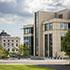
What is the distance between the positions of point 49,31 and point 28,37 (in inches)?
466

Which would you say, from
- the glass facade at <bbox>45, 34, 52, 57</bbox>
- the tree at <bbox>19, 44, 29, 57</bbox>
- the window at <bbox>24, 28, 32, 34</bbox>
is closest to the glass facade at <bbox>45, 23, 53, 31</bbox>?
the glass facade at <bbox>45, 34, 52, 57</bbox>

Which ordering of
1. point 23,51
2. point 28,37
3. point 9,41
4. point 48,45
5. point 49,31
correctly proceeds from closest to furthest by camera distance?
point 49,31 < point 48,45 < point 23,51 < point 28,37 < point 9,41

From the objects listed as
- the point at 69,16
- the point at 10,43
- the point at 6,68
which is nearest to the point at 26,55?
the point at 69,16

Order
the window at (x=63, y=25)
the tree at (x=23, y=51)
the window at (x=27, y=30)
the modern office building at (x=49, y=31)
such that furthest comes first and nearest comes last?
the window at (x=27, y=30) → the tree at (x=23, y=51) → the window at (x=63, y=25) → the modern office building at (x=49, y=31)

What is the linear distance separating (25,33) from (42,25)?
9480 millimetres

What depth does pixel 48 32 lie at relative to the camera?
226 ft

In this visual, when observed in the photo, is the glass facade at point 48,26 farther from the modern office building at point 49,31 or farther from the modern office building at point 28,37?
the modern office building at point 28,37

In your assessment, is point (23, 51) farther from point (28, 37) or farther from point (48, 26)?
point (48, 26)

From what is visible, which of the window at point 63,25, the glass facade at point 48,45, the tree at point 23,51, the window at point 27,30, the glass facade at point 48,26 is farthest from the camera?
the window at point 27,30

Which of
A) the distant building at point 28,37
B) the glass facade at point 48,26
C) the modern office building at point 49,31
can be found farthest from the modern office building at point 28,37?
the glass facade at point 48,26

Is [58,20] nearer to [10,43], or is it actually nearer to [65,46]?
[65,46]

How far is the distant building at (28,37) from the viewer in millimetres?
77562

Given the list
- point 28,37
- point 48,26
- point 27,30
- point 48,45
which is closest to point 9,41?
point 27,30

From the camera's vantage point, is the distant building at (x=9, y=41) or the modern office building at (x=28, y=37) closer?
the modern office building at (x=28, y=37)
